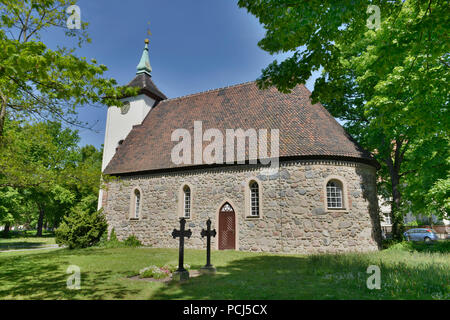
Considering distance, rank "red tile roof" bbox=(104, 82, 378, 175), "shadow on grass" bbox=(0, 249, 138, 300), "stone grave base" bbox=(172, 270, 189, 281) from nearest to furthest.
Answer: "shadow on grass" bbox=(0, 249, 138, 300), "stone grave base" bbox=(172, 270, 189, 281), "red tile roof" bbox=(104, 82, 378, 175)

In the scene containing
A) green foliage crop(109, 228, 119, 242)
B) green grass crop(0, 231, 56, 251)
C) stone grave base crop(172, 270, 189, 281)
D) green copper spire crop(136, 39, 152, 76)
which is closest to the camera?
stone grave base crop(172, 270, 189, 281)

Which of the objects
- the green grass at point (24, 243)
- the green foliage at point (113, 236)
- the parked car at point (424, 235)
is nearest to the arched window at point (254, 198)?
the green foliage at point (113, 236)

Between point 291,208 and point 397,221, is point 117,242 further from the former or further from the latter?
point 397,221

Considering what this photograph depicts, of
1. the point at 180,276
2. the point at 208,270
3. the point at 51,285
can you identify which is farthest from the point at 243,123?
the point at 51,285

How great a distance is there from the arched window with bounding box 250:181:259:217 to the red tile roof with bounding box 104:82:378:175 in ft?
7.74

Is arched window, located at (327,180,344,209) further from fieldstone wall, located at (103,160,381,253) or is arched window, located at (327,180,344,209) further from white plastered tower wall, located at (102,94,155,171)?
white plastered tower wall, located at (102,94,155,171)

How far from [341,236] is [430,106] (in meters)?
6.99

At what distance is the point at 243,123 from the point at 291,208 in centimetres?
613

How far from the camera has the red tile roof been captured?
1510 cm

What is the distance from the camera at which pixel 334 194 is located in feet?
48.0

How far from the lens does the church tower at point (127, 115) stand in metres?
23.6

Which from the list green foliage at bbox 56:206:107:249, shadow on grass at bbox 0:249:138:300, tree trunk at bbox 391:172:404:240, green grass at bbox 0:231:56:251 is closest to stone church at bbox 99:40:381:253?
green foliage at bbox 56:206:107:249
